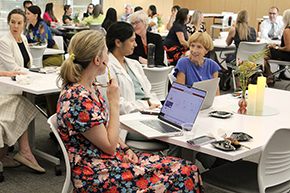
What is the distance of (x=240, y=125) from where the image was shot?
7.43 feet

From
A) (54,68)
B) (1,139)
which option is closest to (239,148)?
(1,139)

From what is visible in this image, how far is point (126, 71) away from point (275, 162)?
146 cm

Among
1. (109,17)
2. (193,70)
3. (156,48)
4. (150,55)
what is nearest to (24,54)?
(150,55)

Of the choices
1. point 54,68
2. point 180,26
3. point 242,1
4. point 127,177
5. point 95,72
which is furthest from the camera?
point 242,1

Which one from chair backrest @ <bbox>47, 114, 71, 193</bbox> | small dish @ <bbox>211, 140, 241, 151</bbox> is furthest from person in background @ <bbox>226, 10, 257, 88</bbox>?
chair backrest @ <bbox>47, 114, 71, 193</bbox>

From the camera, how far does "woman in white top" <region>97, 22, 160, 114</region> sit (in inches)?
110

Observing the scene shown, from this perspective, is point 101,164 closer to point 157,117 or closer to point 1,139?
point 157,117

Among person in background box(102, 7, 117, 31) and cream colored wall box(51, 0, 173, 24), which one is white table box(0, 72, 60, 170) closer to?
person in background box(102, 7, 117, 31)

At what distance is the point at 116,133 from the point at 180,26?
4.20 m

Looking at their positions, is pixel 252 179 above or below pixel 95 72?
below

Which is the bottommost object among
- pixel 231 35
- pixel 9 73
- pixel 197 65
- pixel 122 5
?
pixel 9 73

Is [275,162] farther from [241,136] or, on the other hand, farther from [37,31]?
[37,31]

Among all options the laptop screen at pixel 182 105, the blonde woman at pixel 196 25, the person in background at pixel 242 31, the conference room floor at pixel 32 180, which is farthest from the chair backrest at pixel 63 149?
the blonde woman at pixel 196 25

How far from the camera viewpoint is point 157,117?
2387 millimetres
